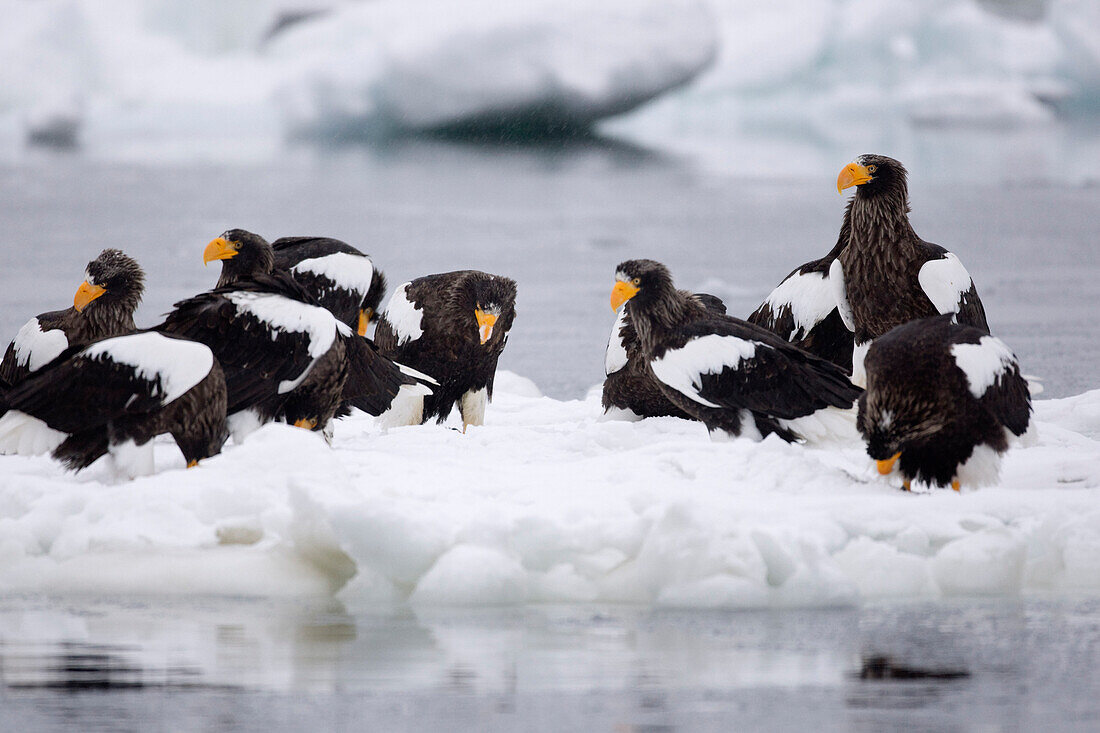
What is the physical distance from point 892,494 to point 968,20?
77.5 feet

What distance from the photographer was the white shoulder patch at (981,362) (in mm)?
4168

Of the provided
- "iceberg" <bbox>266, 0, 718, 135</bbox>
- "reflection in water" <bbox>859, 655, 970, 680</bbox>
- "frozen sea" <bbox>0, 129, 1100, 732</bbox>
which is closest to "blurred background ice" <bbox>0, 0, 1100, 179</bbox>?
"iceberg" <bbox>266, 0, 718, 135</bbox>

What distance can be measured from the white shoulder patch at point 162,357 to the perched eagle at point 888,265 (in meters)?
2.55

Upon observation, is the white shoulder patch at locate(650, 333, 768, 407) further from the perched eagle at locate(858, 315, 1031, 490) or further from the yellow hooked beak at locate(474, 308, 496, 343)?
the yellow hooked beak at locate(474, 308, 496, 343)

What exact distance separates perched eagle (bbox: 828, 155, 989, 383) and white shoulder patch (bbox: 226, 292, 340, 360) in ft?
6.77

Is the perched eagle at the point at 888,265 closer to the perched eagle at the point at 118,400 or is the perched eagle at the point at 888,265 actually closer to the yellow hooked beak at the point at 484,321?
the yellow hooked beak at the point at 484,321

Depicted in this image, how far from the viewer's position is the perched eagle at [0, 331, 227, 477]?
419cm

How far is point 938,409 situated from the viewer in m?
4.17

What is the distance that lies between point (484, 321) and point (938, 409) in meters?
2.25

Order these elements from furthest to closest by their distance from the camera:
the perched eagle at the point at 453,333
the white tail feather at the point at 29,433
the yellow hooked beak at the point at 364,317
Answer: the yellow hooked beak at the point at 364,317 < the perched eagle at the point at 453,333 < the white tail feather at the point at 29,433

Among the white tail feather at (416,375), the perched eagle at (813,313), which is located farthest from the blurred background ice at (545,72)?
the white tail feather at (416,375)

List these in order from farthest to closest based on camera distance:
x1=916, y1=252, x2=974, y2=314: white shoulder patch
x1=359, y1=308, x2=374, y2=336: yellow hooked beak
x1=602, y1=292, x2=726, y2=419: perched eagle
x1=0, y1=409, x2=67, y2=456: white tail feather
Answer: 1. x1=359, y1=308, x2=374, y2=336: yellow hooked beak
2. x1=602, y1=292, x2=726, y2=419: perched eagle
3. x1=916, y1=252, x2=974, y2=314: white shoulder patch
4. x1=0, y1=409, x2=67, y2=456: white tail feather

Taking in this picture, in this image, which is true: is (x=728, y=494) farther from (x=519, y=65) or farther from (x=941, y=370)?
(x=519, y=65)

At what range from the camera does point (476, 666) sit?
116 inches
